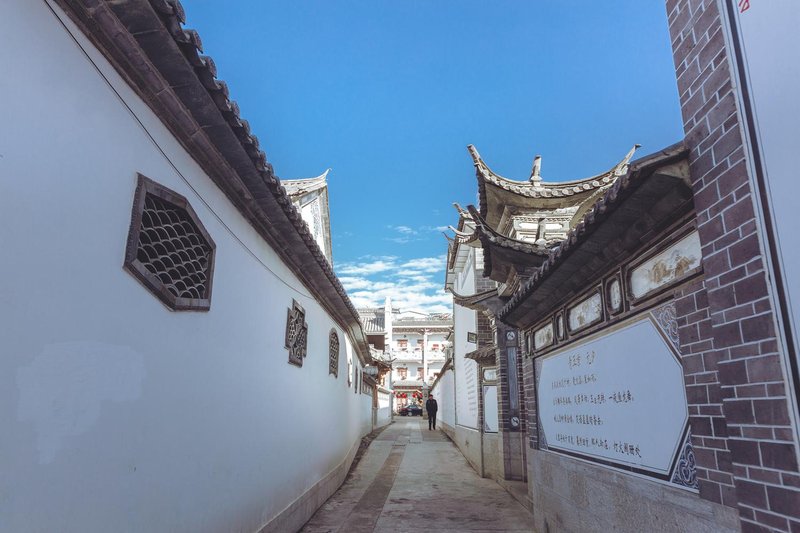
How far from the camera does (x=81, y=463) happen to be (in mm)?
2539


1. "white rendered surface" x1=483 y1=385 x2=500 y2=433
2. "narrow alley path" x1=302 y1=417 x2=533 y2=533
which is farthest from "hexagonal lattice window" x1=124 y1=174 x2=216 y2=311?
"white rendered surface" x1=483 y1=385 x2=500 y2=433

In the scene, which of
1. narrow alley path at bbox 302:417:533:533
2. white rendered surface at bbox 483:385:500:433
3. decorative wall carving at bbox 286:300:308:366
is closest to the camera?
decorative wall carving at bbox 286:300:308:366

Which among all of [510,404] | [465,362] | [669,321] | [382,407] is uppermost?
[465,362]

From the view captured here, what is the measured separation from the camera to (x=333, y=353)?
10.0 metres

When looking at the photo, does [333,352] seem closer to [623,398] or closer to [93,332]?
[623,398]

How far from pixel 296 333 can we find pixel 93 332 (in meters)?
4.21

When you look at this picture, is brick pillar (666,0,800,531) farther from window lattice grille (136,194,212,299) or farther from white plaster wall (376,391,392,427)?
white plaster wall (376,391,392,427)

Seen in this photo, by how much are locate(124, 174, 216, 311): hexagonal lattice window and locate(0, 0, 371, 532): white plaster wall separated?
9 cm

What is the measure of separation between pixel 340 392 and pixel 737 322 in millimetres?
9267

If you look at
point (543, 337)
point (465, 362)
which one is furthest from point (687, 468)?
point (465, 362)

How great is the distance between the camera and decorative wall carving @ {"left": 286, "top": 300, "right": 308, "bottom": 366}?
21.0 feet

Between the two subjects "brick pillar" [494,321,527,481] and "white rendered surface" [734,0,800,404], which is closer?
"white rendered surface" [734,0,800,404]

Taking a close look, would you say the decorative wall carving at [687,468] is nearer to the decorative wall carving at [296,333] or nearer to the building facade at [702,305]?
the building facade at [702,305]

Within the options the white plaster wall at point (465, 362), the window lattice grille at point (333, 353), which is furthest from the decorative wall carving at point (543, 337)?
the white plaster wall at point (465, 362)
